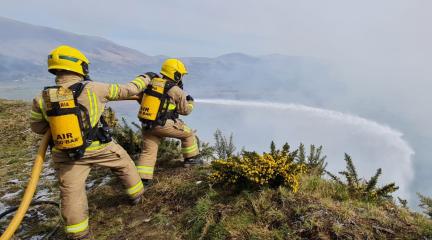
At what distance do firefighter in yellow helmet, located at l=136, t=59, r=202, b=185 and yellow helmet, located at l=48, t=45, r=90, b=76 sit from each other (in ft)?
5.14

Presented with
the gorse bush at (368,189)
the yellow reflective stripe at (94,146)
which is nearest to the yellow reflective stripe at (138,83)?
the yellow reflective stripe at (94,146)

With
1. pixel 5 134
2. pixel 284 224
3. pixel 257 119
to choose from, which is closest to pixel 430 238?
pixel 284 224

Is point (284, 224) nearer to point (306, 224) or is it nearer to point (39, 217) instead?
point (306, 224)

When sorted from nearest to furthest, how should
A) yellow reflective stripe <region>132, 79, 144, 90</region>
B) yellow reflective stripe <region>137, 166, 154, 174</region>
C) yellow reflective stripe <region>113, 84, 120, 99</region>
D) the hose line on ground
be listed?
the hose line on ground < yellow reflective stripe <region>113, 84, 120, 99</region> < yellow reflective stripe <region>132, 79, 144, 90</region> < yellow reflective stripe <region>137, 166, 154, 174</region>

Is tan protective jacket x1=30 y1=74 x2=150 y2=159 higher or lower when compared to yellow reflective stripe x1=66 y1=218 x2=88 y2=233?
higher

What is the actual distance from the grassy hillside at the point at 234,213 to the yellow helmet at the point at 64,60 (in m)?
2.29

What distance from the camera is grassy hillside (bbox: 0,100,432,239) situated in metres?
3.86

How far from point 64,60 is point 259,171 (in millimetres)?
2976

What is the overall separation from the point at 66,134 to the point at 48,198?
2.55 meters

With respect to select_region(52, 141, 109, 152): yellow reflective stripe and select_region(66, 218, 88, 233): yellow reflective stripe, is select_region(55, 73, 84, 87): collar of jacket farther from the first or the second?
select_region(66, 218, 88, 233): yellow reflective stripe

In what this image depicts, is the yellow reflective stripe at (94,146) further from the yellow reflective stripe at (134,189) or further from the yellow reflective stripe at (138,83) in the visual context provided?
the yellow reflective stripe at (138,83)

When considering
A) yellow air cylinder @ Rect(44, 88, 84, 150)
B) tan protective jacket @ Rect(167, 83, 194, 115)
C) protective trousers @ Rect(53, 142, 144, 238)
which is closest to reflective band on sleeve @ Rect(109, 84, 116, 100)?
yellow air cylinder @ Rect(44, 88, 84, 150)

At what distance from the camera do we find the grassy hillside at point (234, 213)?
3861 millimetres

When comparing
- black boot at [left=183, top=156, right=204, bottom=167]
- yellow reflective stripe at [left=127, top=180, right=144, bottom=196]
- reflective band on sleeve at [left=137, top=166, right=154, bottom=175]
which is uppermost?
black boot at [left=183, top=156, right=204, bottom=167]
